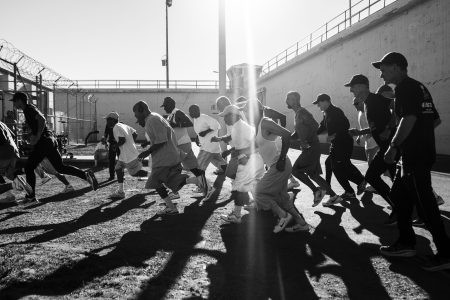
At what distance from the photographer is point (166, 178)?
19.2 feet

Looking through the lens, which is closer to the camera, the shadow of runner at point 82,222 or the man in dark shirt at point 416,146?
the man in dark shirt at point 416,146

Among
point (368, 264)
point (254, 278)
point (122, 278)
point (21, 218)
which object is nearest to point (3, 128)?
point (21, 218)

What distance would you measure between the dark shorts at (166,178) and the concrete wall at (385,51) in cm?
1092

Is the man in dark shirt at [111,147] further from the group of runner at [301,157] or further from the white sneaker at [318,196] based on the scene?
the white sneaker at [318,196]

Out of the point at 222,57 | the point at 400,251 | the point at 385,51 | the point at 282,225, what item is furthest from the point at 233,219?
the point at 385,51

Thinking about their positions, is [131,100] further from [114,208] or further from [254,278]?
[254,278]

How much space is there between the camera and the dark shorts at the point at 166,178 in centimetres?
579

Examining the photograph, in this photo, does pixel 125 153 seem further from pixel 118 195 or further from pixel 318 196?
pixel 318 196

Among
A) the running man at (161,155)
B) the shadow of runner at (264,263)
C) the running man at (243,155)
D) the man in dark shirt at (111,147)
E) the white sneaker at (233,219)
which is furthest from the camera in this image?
the man in dark shirt at (111,147)

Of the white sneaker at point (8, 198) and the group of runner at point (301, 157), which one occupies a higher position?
the group of runner at point (301, 157)

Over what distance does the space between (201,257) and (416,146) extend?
7.03ft

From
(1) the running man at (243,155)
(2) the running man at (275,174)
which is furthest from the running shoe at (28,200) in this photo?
(2) the running man at (275,174)

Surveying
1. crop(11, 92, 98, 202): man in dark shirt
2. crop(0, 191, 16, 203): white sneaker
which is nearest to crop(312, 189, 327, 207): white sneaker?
crop(11, 92, 98, 202): man in dark shirt

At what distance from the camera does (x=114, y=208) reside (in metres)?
6.38
